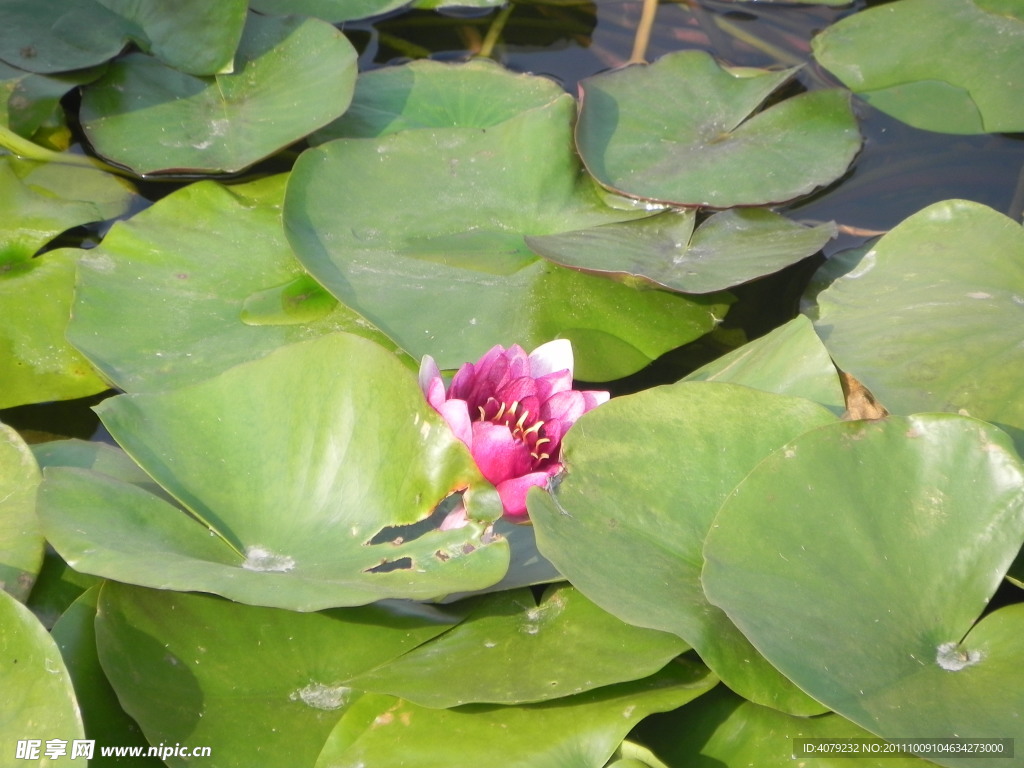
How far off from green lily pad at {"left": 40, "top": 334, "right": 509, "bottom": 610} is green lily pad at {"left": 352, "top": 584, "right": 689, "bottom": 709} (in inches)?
4.6

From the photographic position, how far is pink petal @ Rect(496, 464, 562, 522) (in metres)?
1.29

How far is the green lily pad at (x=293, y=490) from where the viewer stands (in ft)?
3.74

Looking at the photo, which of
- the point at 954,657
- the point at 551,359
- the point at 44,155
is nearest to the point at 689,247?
the point at 551,359

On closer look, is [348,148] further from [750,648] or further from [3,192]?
[750,648]

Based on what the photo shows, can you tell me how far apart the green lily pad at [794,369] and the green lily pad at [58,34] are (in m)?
1.62

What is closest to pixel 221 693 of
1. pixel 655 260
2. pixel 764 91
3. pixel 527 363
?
pixel 527 363

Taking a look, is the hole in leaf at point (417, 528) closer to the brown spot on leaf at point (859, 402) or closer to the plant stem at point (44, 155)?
the brown spot on leaf at point (859, 402)

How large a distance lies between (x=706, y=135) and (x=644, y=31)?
0.61m

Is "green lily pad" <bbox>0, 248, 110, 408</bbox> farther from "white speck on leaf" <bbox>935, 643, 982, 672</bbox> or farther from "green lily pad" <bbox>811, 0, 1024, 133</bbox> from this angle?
"green lily pad" <bbox>811, 0, 1024, 133</bbox>

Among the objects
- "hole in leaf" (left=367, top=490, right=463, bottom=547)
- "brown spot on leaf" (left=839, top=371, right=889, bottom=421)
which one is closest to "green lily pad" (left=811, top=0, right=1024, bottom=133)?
"brown spot on leaf" (left=839, top=371, right=889, bottom=421)

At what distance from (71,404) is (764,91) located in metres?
1.71

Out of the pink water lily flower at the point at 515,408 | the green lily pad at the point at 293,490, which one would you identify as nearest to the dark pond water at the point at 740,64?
the pink water lily flower at the point at 515,408

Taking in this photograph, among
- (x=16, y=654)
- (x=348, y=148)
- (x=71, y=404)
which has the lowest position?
(x=71, y=404)

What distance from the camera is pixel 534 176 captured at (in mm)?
1899
